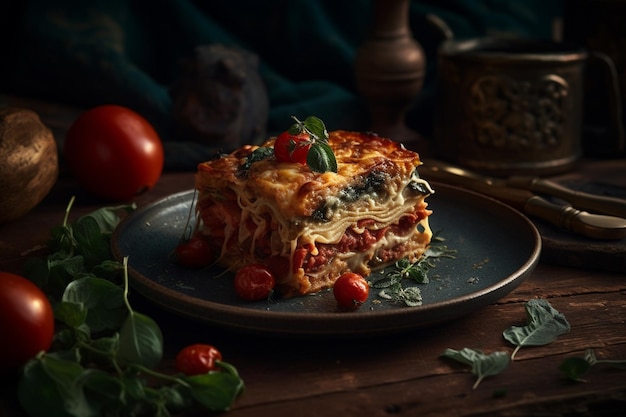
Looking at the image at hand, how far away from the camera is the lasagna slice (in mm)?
3359

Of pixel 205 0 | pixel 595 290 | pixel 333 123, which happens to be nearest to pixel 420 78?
pixel 333 123

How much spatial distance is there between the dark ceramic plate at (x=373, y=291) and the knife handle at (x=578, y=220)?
0.23 m

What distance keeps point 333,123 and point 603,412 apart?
3.49 metres

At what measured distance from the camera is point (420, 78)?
5.73 meters

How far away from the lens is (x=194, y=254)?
3564mm

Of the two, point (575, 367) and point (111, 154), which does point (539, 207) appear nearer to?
point (575, 367)

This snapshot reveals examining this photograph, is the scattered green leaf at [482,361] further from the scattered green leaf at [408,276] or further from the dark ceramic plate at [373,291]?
the scattered green leaf at [408,276]

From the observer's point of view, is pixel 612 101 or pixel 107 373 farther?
pixel 612 101

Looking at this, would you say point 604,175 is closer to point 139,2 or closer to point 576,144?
point 576,144

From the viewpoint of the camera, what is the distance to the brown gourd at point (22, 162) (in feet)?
13.7

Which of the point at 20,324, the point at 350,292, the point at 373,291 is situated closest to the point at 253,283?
the point at 350,292

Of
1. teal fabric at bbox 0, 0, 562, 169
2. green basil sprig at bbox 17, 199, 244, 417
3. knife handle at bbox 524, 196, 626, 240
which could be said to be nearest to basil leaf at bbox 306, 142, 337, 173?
green basil sprig at bbox 17, 199, 244, 417

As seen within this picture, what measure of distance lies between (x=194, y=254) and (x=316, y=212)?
0.55 metres

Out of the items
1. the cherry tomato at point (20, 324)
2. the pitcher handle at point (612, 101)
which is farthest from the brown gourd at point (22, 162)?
the pitcher handle at point (612, 101)
